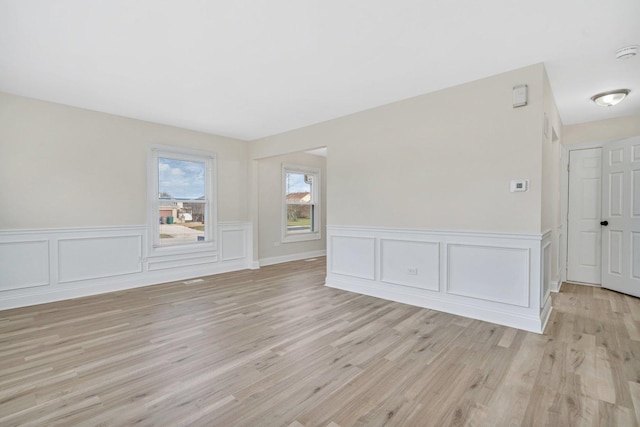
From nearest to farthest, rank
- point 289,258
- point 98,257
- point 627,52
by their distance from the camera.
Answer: point 627,52, point 98,257, point 289,258

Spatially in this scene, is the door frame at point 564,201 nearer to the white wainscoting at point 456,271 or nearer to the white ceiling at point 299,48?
the white ceiling at point 299,48

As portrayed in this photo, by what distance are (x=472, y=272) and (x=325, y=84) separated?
2.62m

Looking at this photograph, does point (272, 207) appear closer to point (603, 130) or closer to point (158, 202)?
point (158, 202)

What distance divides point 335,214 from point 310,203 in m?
2.92

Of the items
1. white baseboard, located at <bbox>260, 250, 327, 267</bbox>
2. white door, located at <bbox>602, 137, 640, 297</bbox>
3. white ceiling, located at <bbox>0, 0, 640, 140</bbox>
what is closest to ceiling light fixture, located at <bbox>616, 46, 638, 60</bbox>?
white ceiling, located at <bbox>0, 0, 640, 140</bbox>

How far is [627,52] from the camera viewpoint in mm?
2525

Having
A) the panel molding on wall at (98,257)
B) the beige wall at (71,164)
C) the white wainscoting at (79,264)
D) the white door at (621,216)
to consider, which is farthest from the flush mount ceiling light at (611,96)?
the panel molding on wall at (98,257)

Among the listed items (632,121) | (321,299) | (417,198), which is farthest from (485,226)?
(632,121)

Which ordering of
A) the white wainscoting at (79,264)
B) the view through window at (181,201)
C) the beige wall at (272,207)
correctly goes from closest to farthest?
1. the white wainscoting at (79,264)
2. the view through window at (181,201)
3. the beige wall at (272,207)

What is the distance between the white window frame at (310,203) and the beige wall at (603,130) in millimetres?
4834

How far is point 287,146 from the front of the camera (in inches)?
207

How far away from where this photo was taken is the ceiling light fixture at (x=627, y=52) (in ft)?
8.18

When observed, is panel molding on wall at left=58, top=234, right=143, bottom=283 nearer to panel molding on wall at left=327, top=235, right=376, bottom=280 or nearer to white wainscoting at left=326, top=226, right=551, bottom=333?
Result: panel molding on wall at left=327, top=235, right=376, bottom=280

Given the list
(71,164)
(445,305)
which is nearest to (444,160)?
(445,305)
